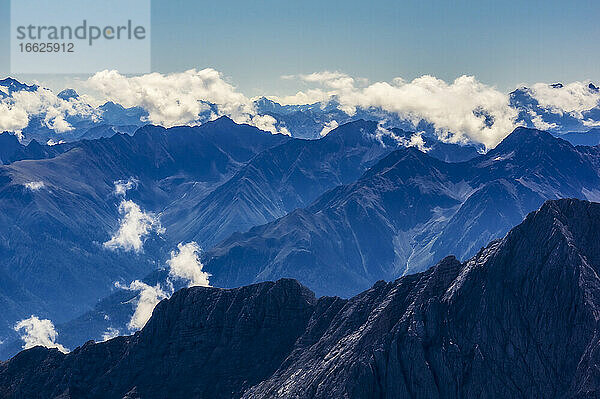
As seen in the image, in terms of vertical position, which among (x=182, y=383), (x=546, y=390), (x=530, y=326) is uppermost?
(x=182, y=383)

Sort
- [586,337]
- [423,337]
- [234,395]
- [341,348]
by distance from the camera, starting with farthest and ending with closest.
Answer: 1. [234,395]
2. [341,348]
3. [423,337]
4. [586,337]

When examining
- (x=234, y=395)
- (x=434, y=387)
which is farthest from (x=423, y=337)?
(x=234, y=395)

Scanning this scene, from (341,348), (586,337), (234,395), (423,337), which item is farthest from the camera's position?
(234,395)

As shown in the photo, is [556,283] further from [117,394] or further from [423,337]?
[117,394]

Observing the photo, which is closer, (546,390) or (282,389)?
(546,390)

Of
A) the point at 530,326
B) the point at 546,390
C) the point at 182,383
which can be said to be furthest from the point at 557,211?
the point at 182,383

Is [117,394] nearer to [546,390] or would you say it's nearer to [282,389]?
[282,389]

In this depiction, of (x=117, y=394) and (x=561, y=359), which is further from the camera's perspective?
(x=117, y=394)

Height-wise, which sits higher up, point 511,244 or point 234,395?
point 511,244

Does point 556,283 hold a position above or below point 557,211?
below
